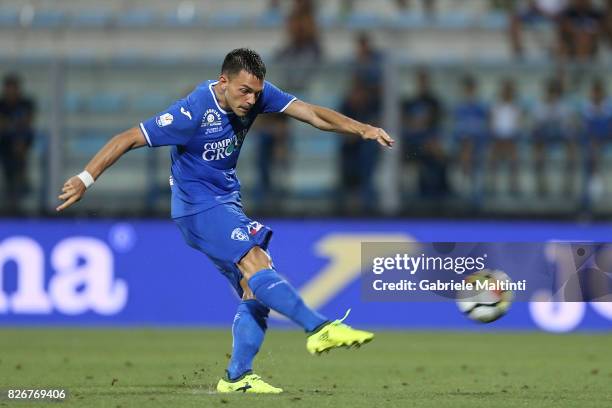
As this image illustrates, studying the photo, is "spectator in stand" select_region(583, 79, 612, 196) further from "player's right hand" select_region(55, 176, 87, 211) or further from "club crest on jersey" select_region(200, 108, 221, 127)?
"player's right hand" select_region(55, 176, 87, 211)

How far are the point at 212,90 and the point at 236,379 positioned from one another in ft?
6.11

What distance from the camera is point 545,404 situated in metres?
7.78

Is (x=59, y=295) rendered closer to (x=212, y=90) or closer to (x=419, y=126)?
(x=419, y=126)

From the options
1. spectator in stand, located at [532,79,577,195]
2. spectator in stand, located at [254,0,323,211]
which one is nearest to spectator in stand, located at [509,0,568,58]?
spectator in stand, located at [532,79,577,195]

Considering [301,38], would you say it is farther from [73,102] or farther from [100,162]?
[100,162]

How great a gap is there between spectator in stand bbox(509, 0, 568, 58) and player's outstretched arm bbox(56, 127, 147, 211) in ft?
33.8

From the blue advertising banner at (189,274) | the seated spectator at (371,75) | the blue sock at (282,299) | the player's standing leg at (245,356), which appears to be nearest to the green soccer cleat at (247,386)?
the player's standing leg at (245,356)

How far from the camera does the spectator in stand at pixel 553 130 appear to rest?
49.4 ft

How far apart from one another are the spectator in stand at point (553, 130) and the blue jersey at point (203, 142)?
7142mm

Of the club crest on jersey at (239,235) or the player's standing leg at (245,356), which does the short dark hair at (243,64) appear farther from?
the player's standing leg at (245,356)

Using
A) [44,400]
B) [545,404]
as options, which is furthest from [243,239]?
[545,404]

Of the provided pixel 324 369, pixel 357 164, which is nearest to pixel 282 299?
pixel 324 369

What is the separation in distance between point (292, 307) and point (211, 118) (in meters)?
1.35

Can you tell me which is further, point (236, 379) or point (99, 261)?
point (99, 261)
